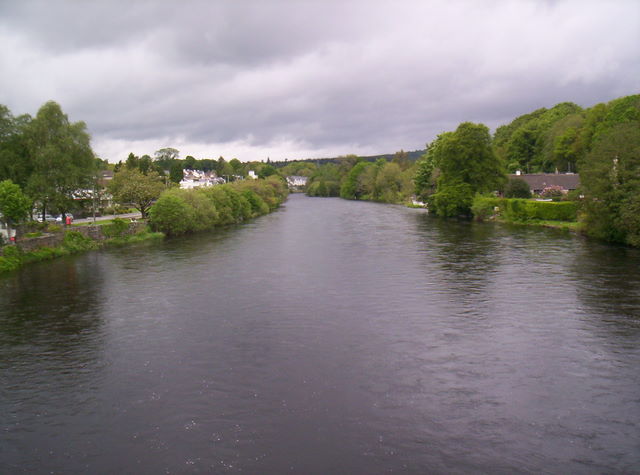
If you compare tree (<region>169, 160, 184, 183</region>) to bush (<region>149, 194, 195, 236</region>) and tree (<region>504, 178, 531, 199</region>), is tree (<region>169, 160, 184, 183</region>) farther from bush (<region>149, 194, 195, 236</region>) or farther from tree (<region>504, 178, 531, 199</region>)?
tree (<region>504, 178, 531, 199</region>)

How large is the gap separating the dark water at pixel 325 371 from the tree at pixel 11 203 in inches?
379

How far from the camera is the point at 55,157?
47844 mm

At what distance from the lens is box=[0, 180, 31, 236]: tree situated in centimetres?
3794

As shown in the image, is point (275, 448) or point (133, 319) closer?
point (275, 448)

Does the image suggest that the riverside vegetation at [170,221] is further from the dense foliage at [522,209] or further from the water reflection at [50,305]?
the dense foliage at [522,209]

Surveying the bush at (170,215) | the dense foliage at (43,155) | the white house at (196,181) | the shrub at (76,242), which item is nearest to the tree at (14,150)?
the dense foliage at (43,155)

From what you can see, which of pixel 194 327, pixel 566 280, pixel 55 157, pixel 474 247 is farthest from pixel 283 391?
pixel 55 157

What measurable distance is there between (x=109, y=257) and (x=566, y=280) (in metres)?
33.8

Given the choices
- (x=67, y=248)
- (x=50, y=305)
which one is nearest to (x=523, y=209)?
(x=67, y=248)

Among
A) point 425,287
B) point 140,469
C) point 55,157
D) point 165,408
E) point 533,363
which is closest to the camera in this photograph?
point 140,469

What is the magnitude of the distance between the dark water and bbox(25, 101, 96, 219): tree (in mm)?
19748

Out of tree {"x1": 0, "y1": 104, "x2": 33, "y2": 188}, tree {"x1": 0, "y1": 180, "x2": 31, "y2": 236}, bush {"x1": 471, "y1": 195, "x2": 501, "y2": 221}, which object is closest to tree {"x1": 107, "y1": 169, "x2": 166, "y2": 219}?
tree {"x1": 0, "y1": 104, "x2": 33, "y2": 188}

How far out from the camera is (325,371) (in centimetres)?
1588

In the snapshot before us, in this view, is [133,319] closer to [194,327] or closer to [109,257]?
[194,327]
